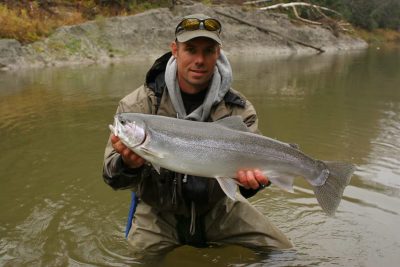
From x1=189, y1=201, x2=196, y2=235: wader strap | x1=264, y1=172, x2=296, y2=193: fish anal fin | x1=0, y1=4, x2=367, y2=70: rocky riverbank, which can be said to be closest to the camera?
x1=264, y1=172, x2=296, y2=193: fish anal fin

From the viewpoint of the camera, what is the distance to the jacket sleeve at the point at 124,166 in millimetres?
3805

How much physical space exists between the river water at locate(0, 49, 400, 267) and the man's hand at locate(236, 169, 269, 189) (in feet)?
4.30

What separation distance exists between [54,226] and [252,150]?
3073 millimetres

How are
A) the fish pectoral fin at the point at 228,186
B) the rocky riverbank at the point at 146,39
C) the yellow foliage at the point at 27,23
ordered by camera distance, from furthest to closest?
the rocky riverbank at the point at 146,39, the yellow foliage at the point at 27,23, the fish pectoral fin at the point at 228,186

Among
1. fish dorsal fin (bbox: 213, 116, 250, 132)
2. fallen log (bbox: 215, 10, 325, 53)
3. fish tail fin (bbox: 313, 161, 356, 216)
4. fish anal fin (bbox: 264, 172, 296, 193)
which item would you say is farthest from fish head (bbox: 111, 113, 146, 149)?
fallen log (bbox: 215, 10, 325, 53)

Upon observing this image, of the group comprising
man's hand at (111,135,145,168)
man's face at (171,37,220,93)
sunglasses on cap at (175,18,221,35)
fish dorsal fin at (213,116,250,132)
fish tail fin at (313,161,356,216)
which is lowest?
fish tail fin at (313,161,356,216)

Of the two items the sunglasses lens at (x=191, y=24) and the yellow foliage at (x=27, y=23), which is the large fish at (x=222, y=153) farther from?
the yellow foliage at (x=27, y=23)

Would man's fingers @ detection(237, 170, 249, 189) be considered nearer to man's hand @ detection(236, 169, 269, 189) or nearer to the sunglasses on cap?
man's hand @ detection(236, 169, 269, 189)

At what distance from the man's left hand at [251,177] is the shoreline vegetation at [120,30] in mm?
19109

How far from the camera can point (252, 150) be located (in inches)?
142

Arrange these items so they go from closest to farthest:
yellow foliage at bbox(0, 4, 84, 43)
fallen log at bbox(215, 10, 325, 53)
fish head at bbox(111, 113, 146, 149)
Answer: fish head at bbox(111, 113, 146, 149) → yellow foliage at bbox(0, 4, 84, 43) → fallen log at bbox(215, 10, 325, 53)

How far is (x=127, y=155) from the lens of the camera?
3572 mm

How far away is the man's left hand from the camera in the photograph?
3.63 meters

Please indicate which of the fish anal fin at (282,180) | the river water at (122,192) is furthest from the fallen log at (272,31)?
the fish anal fin at (282,180)
